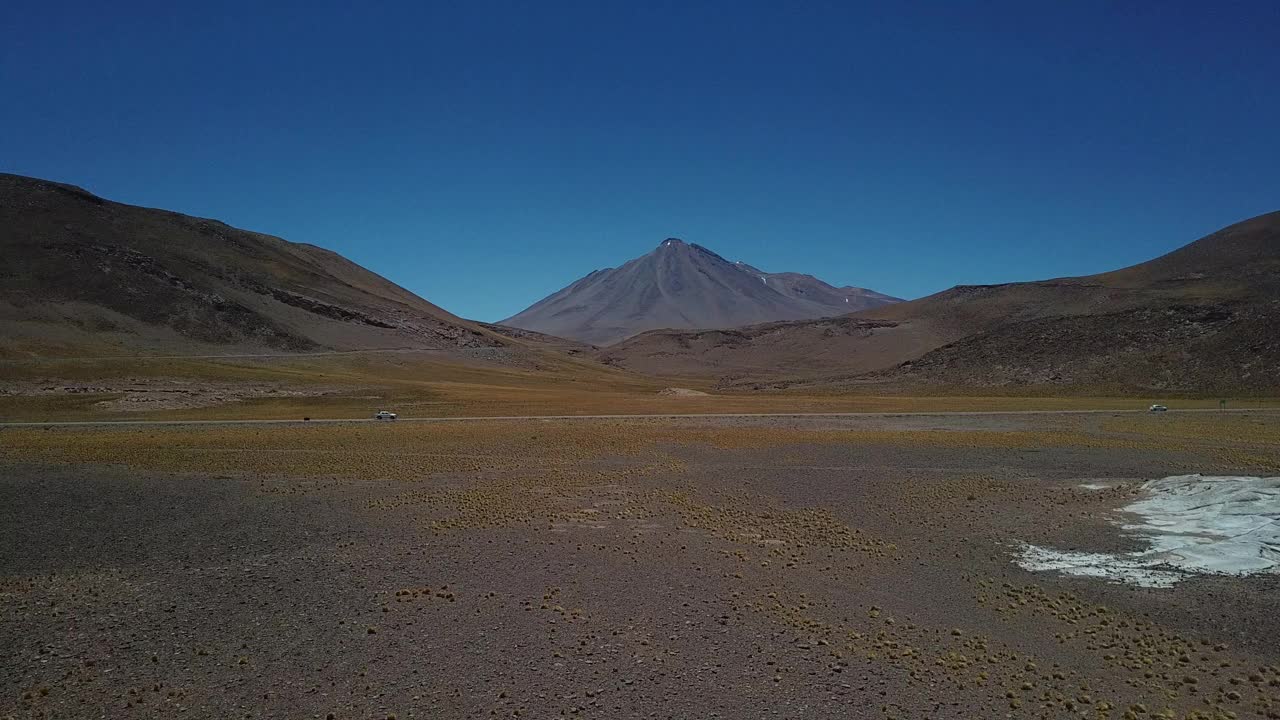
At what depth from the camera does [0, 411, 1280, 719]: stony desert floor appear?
320 inches

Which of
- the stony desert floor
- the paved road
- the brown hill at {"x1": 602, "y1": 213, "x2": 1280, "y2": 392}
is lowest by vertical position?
the stony desert floor

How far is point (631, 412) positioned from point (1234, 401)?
151ft

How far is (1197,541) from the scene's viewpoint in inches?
544

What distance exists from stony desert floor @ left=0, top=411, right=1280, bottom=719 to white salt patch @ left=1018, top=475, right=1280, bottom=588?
22.1 inches

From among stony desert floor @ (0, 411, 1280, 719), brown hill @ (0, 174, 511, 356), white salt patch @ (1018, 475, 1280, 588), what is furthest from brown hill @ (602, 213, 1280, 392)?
brown hill @ (0, 174, 511, 356)

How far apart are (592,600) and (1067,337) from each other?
8272 cm

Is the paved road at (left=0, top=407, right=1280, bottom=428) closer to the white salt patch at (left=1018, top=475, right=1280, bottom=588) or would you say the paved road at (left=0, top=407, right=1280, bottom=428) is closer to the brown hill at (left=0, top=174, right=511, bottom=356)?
the white salt patch at (left=1018, top=475, right=1280, bottom=588)

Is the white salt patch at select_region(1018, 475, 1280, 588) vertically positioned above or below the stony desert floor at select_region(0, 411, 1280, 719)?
above

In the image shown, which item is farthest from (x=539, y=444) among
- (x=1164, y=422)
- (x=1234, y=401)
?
(x=1234, y=401)

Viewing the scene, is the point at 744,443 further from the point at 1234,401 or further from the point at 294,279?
the point at 294,279

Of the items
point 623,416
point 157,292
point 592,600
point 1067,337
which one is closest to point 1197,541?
point 592,600

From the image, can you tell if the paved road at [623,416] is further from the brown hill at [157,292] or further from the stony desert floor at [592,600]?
the brown hill at [157,292]

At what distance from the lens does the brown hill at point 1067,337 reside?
210ft

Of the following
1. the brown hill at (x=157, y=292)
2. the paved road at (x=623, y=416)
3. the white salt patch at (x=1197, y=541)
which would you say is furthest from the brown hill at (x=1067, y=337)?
the brown hill at (x=157, y=292)
